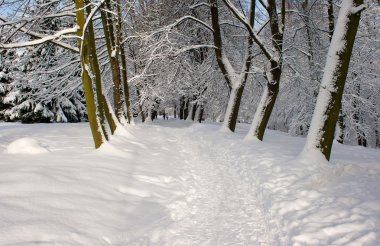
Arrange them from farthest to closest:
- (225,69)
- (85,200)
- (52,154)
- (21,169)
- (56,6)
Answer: (225,69), (56,6), (52,154), (21,169), (85,200)

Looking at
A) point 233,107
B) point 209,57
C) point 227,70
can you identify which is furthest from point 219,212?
point 209,57

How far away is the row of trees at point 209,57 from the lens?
7398 millimetres

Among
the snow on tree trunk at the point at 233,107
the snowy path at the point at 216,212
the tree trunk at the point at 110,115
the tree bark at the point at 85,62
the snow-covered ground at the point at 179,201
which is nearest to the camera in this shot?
the snow-covered ground at the point at 179,201

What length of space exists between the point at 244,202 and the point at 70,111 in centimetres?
2203

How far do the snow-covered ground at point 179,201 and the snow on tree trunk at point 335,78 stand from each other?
61cm

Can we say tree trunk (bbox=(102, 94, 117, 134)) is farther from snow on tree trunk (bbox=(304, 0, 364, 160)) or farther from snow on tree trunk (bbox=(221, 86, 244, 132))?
snow on tree trunk (bbox=(304, 0, 364, 160))

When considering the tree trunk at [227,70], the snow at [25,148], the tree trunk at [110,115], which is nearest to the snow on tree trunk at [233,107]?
the tree trunk at [227,70]

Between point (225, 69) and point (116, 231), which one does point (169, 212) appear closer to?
point (116, 231)

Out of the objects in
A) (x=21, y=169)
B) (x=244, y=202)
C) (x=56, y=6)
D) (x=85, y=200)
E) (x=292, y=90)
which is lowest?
(x=244, y=202)

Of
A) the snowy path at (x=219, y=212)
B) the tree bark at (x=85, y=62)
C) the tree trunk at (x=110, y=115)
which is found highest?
the tree bark at (x=85, y=62)

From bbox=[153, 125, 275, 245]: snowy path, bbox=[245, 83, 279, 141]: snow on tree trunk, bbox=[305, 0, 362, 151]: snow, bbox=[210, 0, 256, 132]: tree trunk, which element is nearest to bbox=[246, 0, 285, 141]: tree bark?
bbox=[245, 83, 279, 141]: snow on tree trunk

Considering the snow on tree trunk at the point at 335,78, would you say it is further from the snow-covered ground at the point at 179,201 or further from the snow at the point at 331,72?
the snow-covered ground at the point at 179,201

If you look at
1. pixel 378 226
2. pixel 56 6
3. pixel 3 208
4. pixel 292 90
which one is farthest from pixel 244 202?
pixel 292 90

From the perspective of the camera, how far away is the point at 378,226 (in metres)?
3.69
